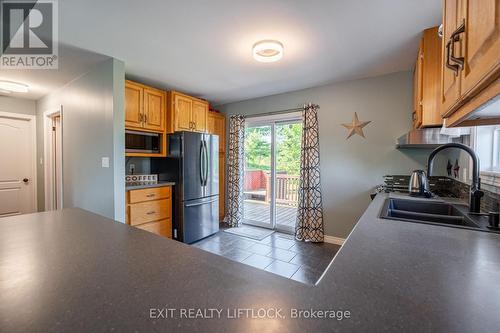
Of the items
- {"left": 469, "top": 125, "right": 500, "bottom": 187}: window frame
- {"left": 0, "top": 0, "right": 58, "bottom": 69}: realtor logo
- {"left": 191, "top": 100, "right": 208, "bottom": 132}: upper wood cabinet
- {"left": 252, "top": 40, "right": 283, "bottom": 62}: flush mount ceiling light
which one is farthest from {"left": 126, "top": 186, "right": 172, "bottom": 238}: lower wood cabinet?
Answer: {"left": 469, "top": 125, "right": 500, "bottom": 187}: window frame

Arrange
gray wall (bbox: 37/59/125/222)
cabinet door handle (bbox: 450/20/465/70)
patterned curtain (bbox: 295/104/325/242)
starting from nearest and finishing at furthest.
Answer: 1. cabinet door handle (bbox: 450/20/465/70)
2. gray wall (bbox: 37/59/125/222)
3. patterned curtain (bbox: 295/104/325/242)

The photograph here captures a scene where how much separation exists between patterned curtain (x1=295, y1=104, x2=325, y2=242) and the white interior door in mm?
5049

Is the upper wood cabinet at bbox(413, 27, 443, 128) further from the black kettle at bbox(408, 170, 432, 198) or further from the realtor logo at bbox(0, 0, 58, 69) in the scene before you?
the realtor logo at bbox(0, 0, 58, 69)

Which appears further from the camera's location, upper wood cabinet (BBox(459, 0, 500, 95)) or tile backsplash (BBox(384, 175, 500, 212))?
tile backsplash (BBox(384, 175, 500, 212))

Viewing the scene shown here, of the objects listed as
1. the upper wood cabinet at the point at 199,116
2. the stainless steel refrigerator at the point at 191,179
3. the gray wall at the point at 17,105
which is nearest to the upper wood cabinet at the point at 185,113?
the upper wood cabinet at the point at 199,116

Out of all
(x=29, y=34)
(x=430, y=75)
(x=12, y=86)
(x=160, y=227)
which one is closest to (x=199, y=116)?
(x=160, y=227)

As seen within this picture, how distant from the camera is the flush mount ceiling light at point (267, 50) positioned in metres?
2.12

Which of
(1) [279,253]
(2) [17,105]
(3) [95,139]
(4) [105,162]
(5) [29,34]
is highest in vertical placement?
(5) [29,34]

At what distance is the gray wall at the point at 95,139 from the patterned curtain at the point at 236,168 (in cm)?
209

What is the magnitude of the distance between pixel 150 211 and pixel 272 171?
83.6 inches

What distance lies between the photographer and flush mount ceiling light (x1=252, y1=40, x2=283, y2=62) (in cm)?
212

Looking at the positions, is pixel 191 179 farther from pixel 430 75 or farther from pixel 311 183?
pixel 430 75

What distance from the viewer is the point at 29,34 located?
200 cm

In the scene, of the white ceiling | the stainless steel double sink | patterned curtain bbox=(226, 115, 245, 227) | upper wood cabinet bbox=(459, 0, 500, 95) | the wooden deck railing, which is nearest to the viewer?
upper wood cabinet bbox=(459, 0, 500, 95)
